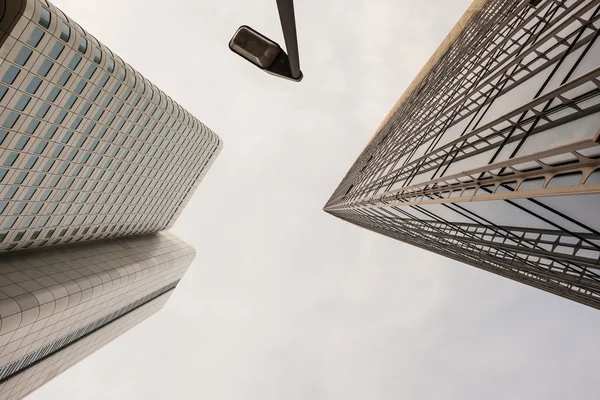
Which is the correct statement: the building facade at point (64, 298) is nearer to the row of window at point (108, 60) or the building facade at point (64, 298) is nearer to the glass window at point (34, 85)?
the glass window at point (34, 85)

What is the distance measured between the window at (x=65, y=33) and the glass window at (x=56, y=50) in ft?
2.77

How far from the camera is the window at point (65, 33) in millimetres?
40331

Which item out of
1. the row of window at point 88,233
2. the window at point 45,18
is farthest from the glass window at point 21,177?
the window at point 45,18

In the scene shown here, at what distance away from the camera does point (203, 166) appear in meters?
92.1

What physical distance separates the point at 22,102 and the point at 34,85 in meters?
2.26

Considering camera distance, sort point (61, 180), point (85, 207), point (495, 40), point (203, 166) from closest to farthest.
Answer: point (495, 40) < point (61, 180) < point (85, 207) < point (203, 166)

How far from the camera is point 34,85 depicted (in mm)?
39625

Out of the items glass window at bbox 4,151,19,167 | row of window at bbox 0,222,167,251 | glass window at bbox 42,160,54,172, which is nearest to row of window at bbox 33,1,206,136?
glass window at bbox 4,151,19,167

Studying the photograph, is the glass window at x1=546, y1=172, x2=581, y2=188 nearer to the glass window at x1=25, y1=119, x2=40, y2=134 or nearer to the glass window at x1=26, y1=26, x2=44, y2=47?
the glass window at x1=26, y1=26, x2=44, y2=47

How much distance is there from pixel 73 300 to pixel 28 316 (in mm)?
7792

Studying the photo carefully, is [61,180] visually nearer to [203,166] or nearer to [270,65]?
[203,166]

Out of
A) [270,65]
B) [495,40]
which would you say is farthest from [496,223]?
[270,65]

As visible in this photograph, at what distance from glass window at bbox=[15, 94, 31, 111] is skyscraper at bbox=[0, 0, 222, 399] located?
0.12 metres

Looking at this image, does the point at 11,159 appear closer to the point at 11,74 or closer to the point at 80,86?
the point at 11,74
